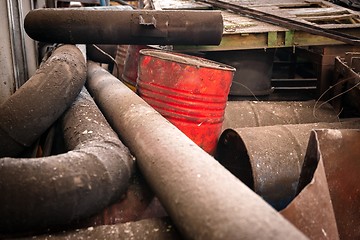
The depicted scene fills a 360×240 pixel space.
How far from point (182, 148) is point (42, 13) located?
2048mm

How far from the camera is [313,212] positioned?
5.32ft

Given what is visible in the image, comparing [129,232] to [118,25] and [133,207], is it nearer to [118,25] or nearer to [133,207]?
[133,207]

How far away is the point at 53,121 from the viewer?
2.49 m

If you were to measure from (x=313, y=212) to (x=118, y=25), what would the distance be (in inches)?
84.4

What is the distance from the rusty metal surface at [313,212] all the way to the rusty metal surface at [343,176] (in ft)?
1.48

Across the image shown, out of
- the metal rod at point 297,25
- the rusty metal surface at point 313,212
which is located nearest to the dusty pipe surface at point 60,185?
the rusty metal surface at point 313,212

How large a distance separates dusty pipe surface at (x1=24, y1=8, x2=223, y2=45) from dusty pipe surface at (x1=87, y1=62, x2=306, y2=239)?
4.03 ft

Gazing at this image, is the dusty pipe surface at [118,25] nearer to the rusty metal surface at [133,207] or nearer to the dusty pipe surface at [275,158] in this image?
the dusty pipe surface at [275,158]

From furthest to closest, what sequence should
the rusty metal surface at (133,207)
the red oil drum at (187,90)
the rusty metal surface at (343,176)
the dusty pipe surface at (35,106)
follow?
the red oil drum at (187,90) → the dusty pipe surface at (35,106) → the rusty metal surface at (343,176) → the rusty metal surface at (133,207)

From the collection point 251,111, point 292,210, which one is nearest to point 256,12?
point 251,111

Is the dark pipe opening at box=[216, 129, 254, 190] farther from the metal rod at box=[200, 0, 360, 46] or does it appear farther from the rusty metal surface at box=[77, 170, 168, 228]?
the metal rod at box=[200, 0, 360, 46]

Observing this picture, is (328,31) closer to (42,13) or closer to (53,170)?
(42,13)

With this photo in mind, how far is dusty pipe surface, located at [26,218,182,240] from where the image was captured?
155cm

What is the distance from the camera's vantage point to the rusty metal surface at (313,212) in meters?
1.58
